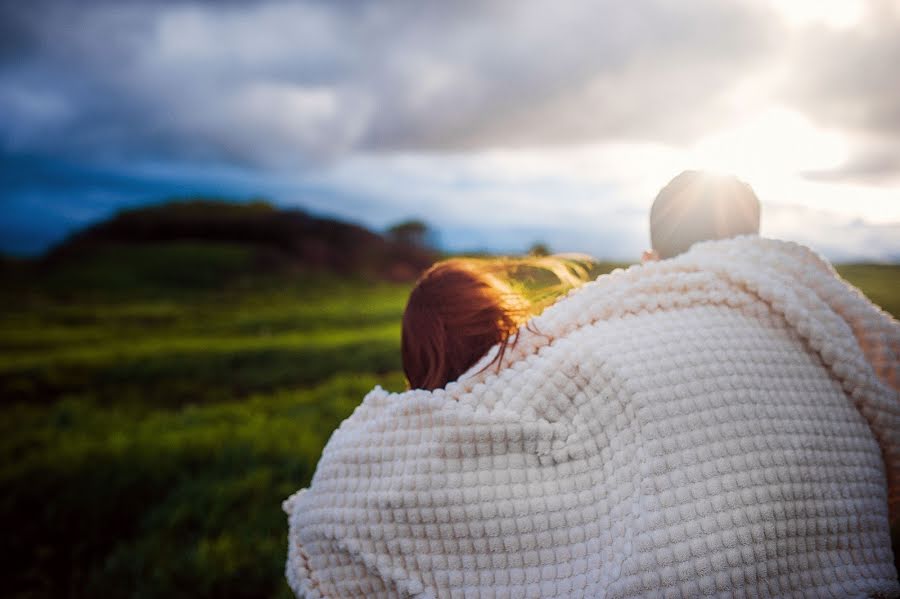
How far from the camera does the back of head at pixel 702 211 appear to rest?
94.6 inches

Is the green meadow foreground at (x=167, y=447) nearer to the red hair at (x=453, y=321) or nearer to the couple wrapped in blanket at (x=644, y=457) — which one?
the couple wrapped in blanket at (x=644, y=457)

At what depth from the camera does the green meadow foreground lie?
3639 millimetres

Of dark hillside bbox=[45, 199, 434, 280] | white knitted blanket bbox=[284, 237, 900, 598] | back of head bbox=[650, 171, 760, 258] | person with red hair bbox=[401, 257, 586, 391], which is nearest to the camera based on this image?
white knitted blanket bbox=[284, 237, 900, 598]

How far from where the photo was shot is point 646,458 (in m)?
1.58

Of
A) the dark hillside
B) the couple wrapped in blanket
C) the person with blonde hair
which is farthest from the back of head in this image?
the dark hillside

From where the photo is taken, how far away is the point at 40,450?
5238mm

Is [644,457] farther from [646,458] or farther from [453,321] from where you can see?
[453,321]

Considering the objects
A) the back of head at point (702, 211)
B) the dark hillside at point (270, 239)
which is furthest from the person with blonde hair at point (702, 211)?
the dark hillside at point (270, 239)

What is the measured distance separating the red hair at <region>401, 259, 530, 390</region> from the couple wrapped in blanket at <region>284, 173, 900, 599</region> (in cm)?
6

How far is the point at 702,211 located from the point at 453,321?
3.96ft

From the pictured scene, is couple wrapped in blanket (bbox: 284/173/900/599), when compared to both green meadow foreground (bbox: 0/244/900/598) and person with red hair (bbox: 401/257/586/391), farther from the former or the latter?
green meadow foreground (bbox: 0/244/900/598)

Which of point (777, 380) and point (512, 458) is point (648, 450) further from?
point (777, 380)

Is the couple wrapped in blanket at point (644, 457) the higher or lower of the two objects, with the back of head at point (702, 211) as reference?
lower

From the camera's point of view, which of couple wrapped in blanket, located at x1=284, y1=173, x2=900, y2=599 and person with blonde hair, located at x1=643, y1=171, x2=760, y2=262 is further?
person with blonde hair, located at x1=643, y1=171, x2=760, y2=262
